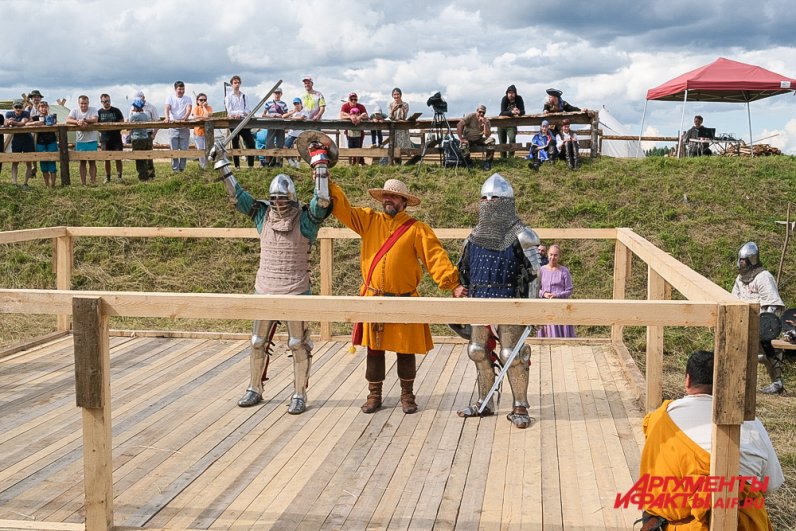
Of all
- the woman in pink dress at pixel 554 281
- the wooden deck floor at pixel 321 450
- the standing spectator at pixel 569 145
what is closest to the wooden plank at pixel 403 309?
the wooden deck floor at pixel 321 450

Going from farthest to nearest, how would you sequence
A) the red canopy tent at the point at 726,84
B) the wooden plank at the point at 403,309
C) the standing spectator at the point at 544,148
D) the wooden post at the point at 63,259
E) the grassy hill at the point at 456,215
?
the red canopy tent at the point at 726,84 < the standing spectator at the point at 544,148 < the grassy hill at the point at 456,215 < the wooden post at the point at 63,259 < the wooden plank at the point at 403,309

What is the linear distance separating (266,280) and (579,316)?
2874 millimetres

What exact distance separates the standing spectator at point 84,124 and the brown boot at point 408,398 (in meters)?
9.83

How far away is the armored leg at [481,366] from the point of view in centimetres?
552

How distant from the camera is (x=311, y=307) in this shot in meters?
3.49

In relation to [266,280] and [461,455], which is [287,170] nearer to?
[266,280]

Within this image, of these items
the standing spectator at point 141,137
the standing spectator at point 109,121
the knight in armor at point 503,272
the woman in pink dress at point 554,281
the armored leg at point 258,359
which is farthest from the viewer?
the standing spectator at point 141,137

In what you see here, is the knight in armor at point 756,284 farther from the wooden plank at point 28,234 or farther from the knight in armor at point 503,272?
the wooden plank at point 28,234

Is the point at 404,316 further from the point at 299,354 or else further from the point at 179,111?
the point at 179,111

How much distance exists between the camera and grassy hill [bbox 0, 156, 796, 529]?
12.4 metres

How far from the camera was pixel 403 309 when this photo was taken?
3.46 m

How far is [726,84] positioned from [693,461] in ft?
50.7

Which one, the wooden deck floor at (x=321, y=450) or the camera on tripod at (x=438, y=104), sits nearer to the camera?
the wooden deck floor at (x=321, y=450)

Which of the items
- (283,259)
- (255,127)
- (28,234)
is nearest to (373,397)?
(283,259)
